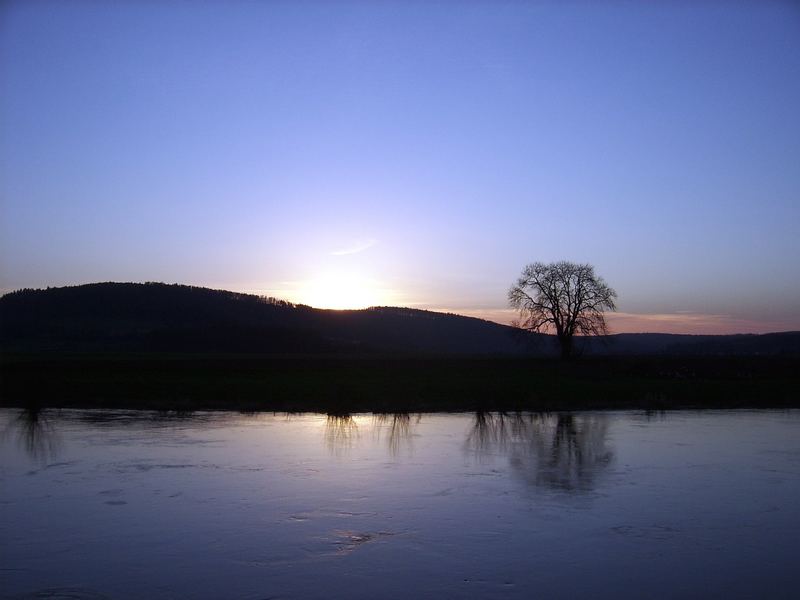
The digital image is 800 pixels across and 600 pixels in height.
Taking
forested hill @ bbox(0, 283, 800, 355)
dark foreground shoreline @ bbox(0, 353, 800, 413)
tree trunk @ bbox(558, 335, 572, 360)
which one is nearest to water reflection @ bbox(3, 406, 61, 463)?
dark foreground shoreline @ bbox(0, 353, 800, 413)

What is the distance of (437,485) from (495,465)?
214 cm

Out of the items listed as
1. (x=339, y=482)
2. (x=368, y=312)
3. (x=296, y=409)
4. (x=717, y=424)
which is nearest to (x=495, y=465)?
(x=339, y=482)

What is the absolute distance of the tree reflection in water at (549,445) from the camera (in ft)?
42.4

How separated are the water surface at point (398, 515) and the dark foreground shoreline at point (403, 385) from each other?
25.2 ft

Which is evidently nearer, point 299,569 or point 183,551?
point 299,569

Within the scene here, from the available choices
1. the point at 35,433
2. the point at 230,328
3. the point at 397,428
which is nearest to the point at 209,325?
the point at 230,328

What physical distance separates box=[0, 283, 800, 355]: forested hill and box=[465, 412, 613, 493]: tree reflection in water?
179 feet

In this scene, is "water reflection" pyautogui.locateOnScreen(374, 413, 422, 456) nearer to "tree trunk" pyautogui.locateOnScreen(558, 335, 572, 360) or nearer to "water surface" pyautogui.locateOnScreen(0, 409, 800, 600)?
"water surface" pyautogui.locateOnScreen(0, 409, 800, 600)

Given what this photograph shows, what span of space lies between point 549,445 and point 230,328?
74.8m

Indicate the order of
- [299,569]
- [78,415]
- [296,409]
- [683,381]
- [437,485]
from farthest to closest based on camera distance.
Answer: [683,381]
[296,409]
[78,415]
[437,485]
[299,569]

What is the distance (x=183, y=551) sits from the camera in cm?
852

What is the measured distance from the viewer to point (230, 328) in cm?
8762

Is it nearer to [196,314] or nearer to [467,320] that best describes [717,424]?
[196,314]

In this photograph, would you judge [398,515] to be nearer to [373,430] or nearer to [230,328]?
[373,430]
